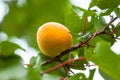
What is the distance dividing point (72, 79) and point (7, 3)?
1.17ft

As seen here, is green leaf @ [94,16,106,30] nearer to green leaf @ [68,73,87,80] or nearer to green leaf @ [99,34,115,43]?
green leaf @ [99,34,115,43]

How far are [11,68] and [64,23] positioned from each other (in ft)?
2.19

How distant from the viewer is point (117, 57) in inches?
30.6

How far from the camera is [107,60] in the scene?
79cm

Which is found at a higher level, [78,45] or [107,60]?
[78,45]

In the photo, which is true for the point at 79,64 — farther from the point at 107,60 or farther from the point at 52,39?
the point at 107,60

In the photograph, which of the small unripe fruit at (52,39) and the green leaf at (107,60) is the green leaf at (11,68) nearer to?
the green leaf at (107,60)

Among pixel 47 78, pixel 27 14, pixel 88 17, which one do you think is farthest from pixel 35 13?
pixel 88 17

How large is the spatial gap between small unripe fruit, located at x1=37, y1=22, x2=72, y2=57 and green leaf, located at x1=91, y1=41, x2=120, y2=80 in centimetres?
33

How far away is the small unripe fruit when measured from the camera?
1150mm

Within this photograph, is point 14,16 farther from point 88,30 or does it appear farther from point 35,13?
point 88,30

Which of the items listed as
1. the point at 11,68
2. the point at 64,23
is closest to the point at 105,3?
the point at 64,23

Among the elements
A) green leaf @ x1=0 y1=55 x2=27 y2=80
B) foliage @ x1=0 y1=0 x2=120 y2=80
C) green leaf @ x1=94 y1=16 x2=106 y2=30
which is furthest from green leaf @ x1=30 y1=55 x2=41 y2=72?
green leaf @ x1=94 y1=16 x2=106 y2=30

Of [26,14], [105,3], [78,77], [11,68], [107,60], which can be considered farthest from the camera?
[105,3]
